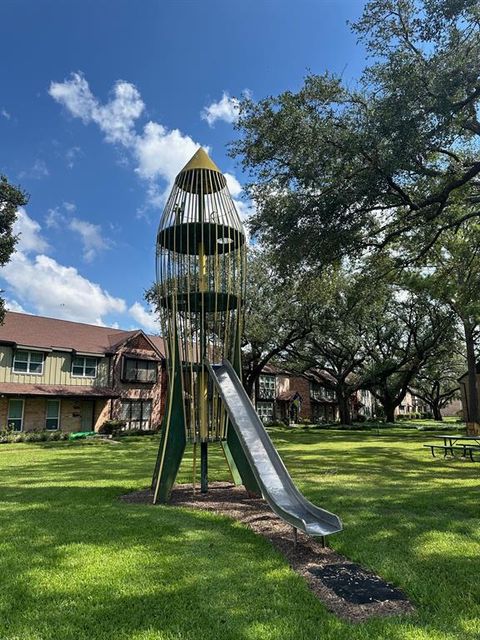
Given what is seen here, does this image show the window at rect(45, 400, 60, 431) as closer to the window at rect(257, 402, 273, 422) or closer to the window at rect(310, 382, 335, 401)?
the window at rect(257, 402, 273, 422)

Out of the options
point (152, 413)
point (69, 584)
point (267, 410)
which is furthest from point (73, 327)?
point (69, 584)

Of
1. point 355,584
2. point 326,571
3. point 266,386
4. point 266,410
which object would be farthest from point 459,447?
point 266,386

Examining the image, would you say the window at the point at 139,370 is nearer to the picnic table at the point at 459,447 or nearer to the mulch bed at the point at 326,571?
the picnic table at the point at 459,447

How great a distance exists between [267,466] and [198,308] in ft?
9.87

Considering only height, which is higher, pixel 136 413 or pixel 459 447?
pixel 136 413

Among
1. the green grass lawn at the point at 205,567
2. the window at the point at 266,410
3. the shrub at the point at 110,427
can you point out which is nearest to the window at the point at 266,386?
the window at the point at 266,410

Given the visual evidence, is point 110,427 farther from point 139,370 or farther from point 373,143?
point 373,143

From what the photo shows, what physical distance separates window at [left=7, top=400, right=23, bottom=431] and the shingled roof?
112 inches

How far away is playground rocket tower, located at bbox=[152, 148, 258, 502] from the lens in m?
7.79

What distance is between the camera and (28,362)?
23.5 meters

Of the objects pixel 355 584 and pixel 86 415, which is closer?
pixel 355 584

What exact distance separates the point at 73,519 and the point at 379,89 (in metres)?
10.6

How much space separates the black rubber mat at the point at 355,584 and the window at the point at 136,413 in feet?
78.9

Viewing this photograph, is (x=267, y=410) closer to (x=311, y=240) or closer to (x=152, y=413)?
(x=152, y=413)
